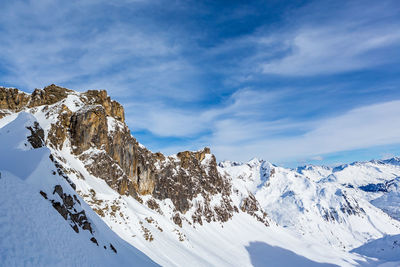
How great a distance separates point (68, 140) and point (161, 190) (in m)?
50.1

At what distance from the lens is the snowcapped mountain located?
56.7 feet

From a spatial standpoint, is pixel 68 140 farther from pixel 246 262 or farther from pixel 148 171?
pixel 246 262

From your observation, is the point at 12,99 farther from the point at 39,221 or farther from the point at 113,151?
the point at 39,221

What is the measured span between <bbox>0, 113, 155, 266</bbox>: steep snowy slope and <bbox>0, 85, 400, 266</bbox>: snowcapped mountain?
0.09m

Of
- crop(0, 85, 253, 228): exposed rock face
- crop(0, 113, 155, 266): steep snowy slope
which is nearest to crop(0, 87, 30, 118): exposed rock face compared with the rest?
crop(0, 85, 253, 228): exposed rock face

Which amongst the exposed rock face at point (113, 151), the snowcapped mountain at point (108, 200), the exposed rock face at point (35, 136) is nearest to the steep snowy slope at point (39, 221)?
the snowcapped mountain at point (108, 200)

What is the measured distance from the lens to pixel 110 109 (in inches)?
3374

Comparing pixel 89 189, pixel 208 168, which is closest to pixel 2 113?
pixel 89 189

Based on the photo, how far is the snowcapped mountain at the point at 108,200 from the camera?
56.7ft

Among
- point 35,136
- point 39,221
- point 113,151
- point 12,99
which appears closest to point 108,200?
point 35,136

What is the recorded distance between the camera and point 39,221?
1667cm

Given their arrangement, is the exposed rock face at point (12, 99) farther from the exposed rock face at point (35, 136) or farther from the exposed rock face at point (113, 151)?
the exposed rock face at point (35, 136)

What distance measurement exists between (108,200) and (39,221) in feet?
108

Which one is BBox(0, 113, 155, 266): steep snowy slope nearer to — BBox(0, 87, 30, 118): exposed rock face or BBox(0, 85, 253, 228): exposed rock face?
BBox(0, 85, 253, 228): exposed rock face
